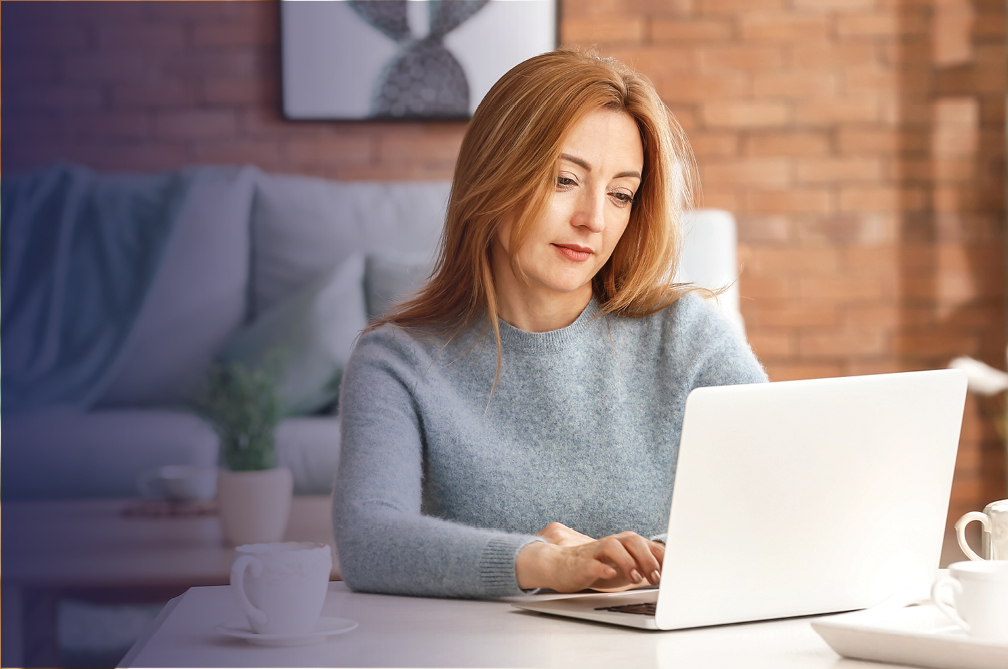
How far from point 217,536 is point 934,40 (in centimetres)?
261

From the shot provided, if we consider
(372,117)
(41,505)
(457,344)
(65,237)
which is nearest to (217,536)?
(41,505)

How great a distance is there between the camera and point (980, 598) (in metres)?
0.62

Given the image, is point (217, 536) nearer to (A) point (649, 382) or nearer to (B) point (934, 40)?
(A) point (649, 382)

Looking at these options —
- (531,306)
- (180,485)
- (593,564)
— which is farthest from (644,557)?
(180,485)

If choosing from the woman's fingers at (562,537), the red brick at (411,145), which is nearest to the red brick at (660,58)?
the red brick at (411,145)

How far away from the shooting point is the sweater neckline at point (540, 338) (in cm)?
126

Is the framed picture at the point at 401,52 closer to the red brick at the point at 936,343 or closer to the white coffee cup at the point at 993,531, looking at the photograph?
the red brick at the point at 936,343

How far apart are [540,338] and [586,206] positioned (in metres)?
0.19

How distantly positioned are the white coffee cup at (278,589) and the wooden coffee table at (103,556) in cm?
42

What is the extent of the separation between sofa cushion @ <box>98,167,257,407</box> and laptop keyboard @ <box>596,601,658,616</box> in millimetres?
2039

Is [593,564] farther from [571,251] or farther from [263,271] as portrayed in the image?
[263,271]

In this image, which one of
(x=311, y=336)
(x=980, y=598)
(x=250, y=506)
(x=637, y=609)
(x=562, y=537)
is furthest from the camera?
(x=311, y=336)

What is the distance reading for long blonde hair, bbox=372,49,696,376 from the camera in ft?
3.86

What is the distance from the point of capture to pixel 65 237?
2.78 metres
